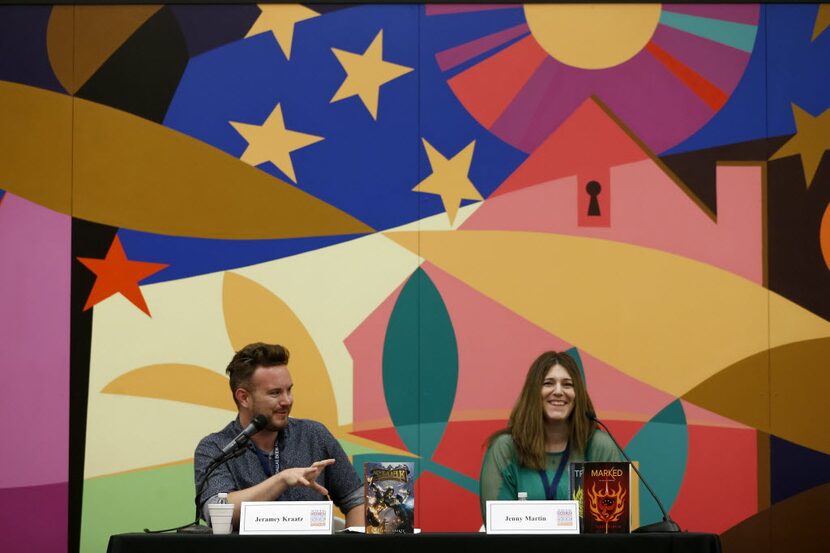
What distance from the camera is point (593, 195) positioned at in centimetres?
457

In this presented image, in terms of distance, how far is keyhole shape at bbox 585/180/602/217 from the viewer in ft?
15.0

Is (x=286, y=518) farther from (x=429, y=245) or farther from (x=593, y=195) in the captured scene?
(x=593, y=195)

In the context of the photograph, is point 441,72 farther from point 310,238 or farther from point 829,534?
point 829,534

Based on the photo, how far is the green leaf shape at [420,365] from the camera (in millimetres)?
4551

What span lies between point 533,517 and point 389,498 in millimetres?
406

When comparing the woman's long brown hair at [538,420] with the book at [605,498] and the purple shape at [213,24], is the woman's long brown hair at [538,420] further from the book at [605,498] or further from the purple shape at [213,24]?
the purple shape at [213,24]

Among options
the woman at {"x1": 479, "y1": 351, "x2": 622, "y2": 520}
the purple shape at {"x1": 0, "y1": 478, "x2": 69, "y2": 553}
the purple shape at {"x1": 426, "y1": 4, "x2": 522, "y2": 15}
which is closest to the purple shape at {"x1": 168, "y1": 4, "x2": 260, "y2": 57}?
the purple shape at {"x1": 426, "y1": 4, "x2": 522, "y2": 15}

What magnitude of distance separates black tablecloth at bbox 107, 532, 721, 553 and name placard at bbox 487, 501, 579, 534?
69 mm

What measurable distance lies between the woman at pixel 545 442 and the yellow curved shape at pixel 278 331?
3.83ft

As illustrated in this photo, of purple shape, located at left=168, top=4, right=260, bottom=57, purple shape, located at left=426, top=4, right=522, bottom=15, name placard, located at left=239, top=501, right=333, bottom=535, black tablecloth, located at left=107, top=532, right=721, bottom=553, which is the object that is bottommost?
black tablecloth, located at left=107, top=532, right=721, bottom=553

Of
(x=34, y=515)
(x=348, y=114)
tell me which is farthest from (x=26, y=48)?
(x=34, y=515)

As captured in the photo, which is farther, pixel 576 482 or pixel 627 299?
pixel 627 299

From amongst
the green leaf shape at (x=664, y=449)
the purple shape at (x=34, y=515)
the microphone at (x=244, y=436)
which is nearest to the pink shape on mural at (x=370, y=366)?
→ the green leaf shape at (x=664, y=449)

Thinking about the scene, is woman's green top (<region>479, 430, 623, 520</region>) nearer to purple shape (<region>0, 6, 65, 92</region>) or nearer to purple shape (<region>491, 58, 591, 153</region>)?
purple shape (<region>491, 58, 591, 153</region>)
